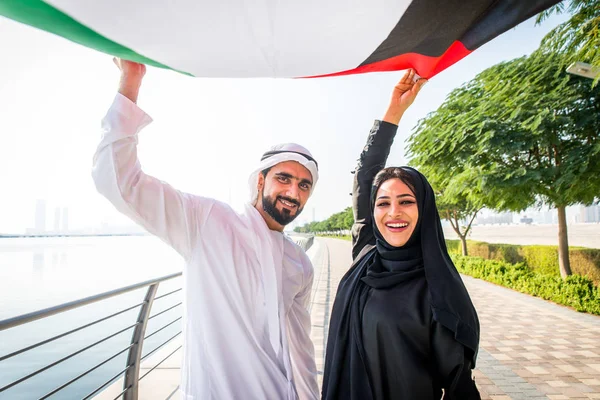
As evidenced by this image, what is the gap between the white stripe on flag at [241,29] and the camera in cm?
143

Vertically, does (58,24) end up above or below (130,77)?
above

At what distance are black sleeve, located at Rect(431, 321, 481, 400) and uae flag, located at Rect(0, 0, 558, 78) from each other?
1399 millimetres

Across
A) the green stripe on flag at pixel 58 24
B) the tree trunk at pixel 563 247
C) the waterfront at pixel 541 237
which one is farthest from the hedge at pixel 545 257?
the green stripe on flag at pixel 58 24

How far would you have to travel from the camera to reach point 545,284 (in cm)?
782

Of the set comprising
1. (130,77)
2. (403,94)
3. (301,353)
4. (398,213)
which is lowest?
(301,353)

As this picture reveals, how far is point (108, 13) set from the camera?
4.63 feet

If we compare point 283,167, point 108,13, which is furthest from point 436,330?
point 108,13

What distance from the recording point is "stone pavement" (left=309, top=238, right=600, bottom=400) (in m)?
3.67

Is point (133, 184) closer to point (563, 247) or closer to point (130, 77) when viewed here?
point (130, 77)

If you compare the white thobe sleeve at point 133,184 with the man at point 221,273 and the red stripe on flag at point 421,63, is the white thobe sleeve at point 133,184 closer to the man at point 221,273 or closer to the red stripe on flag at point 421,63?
the man at point 221,273

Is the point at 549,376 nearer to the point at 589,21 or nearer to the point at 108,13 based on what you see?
the point at 589,21

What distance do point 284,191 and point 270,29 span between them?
2.60ft

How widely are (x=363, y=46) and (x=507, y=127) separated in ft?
19.5

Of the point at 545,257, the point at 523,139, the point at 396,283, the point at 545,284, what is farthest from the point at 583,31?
the point at 545,257
